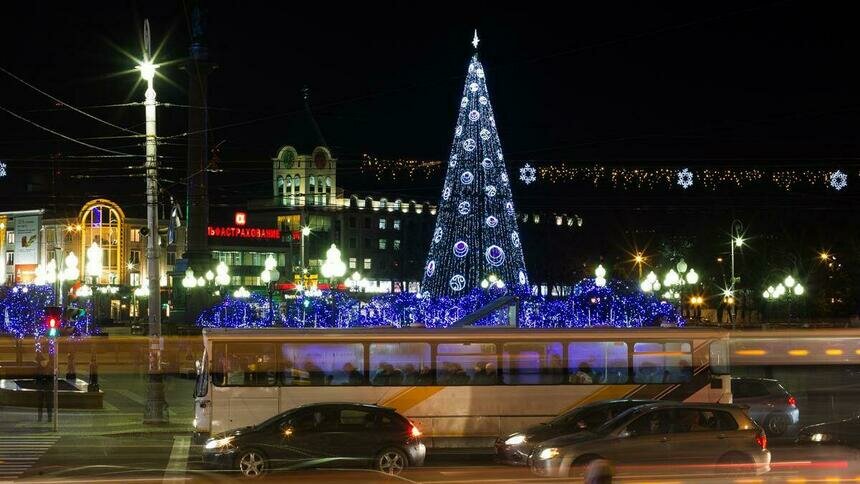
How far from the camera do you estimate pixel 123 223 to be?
107 metres

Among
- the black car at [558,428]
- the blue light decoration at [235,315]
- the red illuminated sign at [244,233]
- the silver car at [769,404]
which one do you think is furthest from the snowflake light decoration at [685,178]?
the red illuminated sign at [244,233]

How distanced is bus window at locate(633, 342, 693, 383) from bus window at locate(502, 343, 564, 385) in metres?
1.61

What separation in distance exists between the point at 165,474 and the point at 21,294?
41784 millimetres

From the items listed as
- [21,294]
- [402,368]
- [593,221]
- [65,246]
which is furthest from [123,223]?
[402,368]

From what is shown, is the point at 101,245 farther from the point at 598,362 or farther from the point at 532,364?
the point at 598,362

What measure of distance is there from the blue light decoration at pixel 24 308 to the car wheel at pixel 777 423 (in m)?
31.9

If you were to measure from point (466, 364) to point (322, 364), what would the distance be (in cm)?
294

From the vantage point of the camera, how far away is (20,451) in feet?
72.7

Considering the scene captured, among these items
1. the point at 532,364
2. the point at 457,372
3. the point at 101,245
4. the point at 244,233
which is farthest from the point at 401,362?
the point at 244,233

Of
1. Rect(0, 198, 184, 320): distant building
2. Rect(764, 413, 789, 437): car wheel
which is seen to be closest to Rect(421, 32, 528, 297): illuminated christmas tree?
Rect(764, 413, 789, 437): car wheel

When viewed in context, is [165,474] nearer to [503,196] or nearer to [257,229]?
[503,196]

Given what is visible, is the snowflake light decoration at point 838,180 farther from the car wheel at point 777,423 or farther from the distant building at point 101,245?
the distant building at point 101,245

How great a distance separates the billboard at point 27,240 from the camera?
109 metres

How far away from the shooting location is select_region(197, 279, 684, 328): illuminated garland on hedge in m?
40.2
